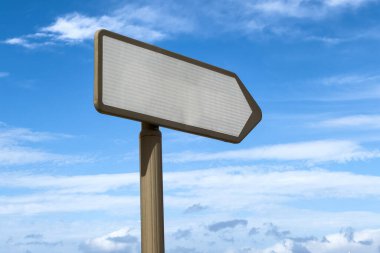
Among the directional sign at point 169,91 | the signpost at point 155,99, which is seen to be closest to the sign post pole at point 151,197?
the signpost at point 155,99

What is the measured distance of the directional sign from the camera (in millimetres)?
2604

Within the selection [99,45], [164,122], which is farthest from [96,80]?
[164,122]

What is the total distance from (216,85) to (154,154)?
0.63m

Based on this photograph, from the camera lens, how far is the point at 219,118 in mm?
3084

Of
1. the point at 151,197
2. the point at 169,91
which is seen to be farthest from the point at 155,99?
the point at 151,197

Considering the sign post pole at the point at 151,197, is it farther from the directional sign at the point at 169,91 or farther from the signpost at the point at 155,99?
the directional sign at the point at 169,91

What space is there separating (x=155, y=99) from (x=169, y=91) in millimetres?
121

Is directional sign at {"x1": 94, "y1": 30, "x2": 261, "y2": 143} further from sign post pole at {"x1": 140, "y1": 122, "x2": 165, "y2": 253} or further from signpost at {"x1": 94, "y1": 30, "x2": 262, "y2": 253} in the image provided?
sign post pole at {"x1": 140, "y1": 122, "x2": 165, "y2": 253}

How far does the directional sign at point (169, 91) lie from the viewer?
2604 millimetres

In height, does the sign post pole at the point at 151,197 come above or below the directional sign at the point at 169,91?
below

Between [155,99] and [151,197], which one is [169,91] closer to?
[155,99]

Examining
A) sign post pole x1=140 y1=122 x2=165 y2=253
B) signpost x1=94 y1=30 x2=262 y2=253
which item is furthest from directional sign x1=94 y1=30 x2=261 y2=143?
sign post pole x1=140 y1=122 x2=165 y2=253

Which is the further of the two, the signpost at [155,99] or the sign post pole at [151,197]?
the sign post pole at [151,197]

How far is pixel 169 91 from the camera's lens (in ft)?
9.32
